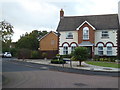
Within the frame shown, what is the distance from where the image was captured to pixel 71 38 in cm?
3844

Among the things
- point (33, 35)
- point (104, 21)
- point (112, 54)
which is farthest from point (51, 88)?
point (33, 35)

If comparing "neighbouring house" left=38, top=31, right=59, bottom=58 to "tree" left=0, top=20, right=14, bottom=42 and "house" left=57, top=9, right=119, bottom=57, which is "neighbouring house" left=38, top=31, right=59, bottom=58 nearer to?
"house" left=57, top=9, right=119, bottom=57

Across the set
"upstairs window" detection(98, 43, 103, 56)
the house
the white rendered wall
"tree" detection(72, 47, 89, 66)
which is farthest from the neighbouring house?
"tree" detection(72, 47, 89, 66)

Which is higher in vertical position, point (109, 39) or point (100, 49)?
point (109, 39)

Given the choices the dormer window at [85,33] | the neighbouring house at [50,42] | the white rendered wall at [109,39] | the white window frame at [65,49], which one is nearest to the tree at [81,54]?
the white rendered wall at [109,39]

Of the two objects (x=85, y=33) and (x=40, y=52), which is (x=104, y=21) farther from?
(x=40, y=52)

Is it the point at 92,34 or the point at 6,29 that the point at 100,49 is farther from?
the point at 6,29

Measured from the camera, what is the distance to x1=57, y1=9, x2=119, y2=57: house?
3616 centimetres

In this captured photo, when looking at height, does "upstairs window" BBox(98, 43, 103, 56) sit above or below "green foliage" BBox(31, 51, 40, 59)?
above

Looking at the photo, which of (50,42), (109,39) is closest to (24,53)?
(50,42)

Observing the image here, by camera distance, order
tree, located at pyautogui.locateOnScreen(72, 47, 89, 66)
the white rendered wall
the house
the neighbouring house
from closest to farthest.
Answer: tree, located at pyautogui.locateOnScreen(72, 47, 89, 66)
the white rendered wall
the house
the neighbouring house

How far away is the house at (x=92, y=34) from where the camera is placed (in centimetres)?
3616

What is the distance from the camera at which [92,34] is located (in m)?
36.8

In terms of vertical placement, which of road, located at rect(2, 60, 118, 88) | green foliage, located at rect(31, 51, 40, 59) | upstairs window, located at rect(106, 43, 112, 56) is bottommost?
road, located at rect(2, 60, 118, 88)
